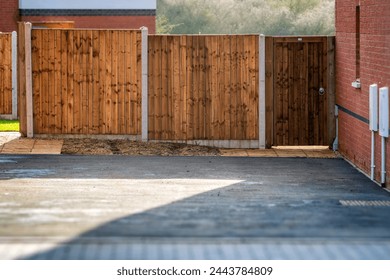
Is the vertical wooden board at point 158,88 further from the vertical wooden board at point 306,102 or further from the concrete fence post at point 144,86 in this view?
the vertical wooden board at point 306,102

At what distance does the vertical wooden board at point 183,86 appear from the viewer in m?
22.0

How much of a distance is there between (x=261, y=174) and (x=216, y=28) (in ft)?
153

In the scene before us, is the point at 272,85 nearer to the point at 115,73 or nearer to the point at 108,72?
the point at 115,73

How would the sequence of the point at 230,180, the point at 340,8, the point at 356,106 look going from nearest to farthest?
the point at 230,180
the point at 356,106
the point at 340,8

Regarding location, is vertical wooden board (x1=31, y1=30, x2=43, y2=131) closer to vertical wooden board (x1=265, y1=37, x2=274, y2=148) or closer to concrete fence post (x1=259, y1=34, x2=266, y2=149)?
concrete fence post (x1=259, y1=34, x2=266, y2=149)

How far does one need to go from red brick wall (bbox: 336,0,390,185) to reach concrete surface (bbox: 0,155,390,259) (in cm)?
55

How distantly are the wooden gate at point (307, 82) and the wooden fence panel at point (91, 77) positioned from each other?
111 inches

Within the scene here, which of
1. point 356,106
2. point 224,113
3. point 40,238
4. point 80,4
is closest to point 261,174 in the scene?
point 356,106

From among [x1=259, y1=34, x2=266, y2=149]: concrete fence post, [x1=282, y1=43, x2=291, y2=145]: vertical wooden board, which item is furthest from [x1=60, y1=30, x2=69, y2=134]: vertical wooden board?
[x1=282, y1=43, x2=291, y2=145]: vertical wooden board

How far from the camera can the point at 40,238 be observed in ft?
37.0

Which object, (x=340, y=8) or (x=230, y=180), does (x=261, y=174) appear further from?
(x=340, y=8)

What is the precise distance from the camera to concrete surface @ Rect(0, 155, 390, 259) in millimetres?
10859

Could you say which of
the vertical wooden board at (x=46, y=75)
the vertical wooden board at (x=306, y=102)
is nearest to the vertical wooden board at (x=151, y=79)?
the vertical wooden board at (x=46, y=75)

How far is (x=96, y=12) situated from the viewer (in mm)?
36375
